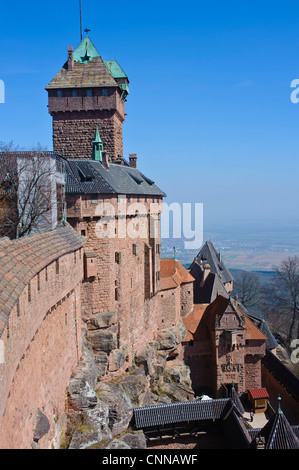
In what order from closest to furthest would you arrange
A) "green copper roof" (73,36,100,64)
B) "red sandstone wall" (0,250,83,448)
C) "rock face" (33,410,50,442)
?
"red sandstone wall" (0,250,83,448) < "rock face" (33,410,50,442) < "green copper roof" (73,36,100,64)

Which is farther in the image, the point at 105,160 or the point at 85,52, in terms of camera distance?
the point at 85,52

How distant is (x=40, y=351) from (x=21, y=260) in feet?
9.04

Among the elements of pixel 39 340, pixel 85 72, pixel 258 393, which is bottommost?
pixel 258 393

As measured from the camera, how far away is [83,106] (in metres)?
24.3

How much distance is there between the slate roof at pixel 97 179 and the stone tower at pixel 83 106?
3.44 meters

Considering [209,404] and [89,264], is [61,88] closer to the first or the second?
[89,264]

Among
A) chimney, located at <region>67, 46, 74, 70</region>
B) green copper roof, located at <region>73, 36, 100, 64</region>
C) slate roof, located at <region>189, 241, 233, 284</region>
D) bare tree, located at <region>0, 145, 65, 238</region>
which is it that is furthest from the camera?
slate roof, located at <region>189, 241, 233, 284</region>

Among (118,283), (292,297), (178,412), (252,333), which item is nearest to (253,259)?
(292,297)

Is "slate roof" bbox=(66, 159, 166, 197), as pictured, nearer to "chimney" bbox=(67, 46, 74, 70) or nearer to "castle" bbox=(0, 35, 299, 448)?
"castle" bbox=(0, 35, 299, 448)

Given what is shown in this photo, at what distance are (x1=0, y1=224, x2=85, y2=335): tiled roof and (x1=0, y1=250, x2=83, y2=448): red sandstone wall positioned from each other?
398 mm

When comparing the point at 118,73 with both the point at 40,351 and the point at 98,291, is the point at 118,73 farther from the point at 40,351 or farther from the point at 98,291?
the point at 40,351

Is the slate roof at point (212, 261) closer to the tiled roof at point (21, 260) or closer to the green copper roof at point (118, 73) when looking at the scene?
the green copper roof at point (118, 73)

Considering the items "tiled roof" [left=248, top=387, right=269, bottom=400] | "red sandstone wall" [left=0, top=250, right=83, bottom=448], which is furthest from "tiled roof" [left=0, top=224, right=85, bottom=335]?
"tiled roof" [left=248, top=387, right=269, bottom=400]

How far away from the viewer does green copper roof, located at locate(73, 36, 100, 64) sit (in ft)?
82.5
